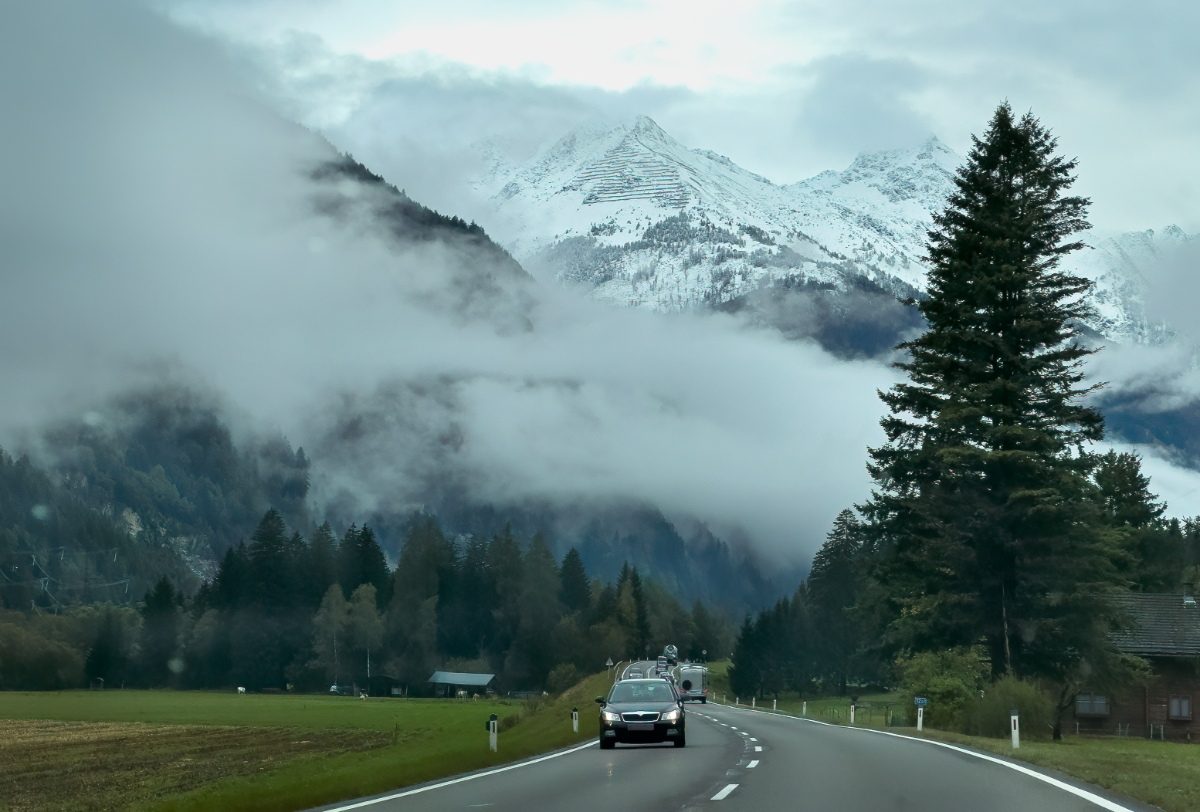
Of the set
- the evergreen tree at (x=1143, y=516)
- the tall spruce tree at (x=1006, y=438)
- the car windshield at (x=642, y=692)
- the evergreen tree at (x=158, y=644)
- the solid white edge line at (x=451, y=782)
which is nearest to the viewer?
the solid white edge line at (x=451, y=782)

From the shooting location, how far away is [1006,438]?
151 feet

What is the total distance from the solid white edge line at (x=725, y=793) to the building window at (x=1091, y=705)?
48.4 m

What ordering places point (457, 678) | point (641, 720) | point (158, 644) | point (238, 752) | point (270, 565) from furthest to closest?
point (457, 678) < point (270, 565) < point (158, 644) < point (238, 752) < point (641, 720)

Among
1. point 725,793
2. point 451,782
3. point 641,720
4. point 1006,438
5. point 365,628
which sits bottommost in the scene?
point 451,782

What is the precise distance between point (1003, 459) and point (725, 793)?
93.4ft

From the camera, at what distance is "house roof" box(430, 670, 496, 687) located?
160m

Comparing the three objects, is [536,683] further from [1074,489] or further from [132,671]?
[1074,489]

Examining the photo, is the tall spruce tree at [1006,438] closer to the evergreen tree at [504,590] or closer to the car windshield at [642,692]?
the car windshield at [642,692]

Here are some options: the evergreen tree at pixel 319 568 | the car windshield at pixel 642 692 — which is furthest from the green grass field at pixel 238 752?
the evergreen tree at pixel 319 568

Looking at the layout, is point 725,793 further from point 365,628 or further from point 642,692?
point 365,628

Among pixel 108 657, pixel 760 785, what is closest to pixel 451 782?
pixel 760 785

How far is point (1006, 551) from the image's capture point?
46.9 metres

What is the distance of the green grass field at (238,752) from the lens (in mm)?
25328

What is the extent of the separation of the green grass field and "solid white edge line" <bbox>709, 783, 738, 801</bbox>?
5.84 metres
